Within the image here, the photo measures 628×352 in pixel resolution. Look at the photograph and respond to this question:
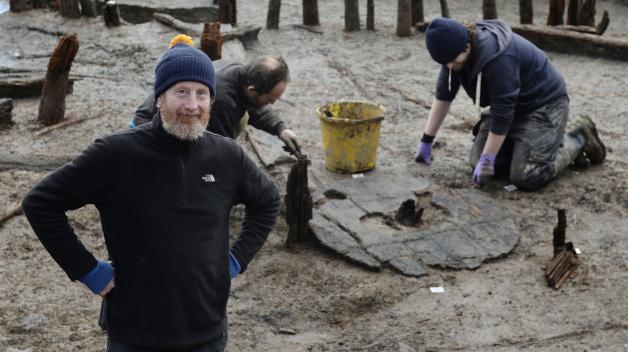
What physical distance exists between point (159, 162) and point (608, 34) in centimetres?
1011

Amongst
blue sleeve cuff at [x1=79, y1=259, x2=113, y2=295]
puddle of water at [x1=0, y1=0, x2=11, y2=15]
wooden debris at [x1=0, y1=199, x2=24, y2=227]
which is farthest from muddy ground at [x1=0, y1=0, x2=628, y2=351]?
puddle of water at [x1=0, y1=0, x2=11, y2=15]

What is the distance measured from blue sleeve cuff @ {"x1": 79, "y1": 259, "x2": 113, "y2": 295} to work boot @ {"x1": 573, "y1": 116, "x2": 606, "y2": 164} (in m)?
5.02

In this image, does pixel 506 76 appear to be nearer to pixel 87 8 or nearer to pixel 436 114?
pixel 436 114

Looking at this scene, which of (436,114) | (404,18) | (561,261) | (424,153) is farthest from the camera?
(404,18)

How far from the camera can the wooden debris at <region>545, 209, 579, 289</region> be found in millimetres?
4168

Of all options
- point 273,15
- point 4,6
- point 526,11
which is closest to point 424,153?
point 526,11

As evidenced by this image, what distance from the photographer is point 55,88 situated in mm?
6473

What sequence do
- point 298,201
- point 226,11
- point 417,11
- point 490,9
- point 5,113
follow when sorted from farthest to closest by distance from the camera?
point 417,11
point 226,11
point 490,9
point 5,113
point 298,201

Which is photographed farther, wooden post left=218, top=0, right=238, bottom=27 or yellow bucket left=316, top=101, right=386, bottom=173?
wooden post left=218, top=0, right=238, bottom=27

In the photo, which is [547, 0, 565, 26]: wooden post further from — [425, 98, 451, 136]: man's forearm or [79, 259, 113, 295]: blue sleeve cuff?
[79, 259, 113, 295]: blue sleeve cuff

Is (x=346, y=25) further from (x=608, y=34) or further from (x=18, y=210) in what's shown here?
(x=18, y=210)

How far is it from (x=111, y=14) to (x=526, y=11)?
6863 millimetres

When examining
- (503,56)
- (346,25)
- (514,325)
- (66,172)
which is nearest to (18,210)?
(66,172)

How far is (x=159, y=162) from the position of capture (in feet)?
7.02
